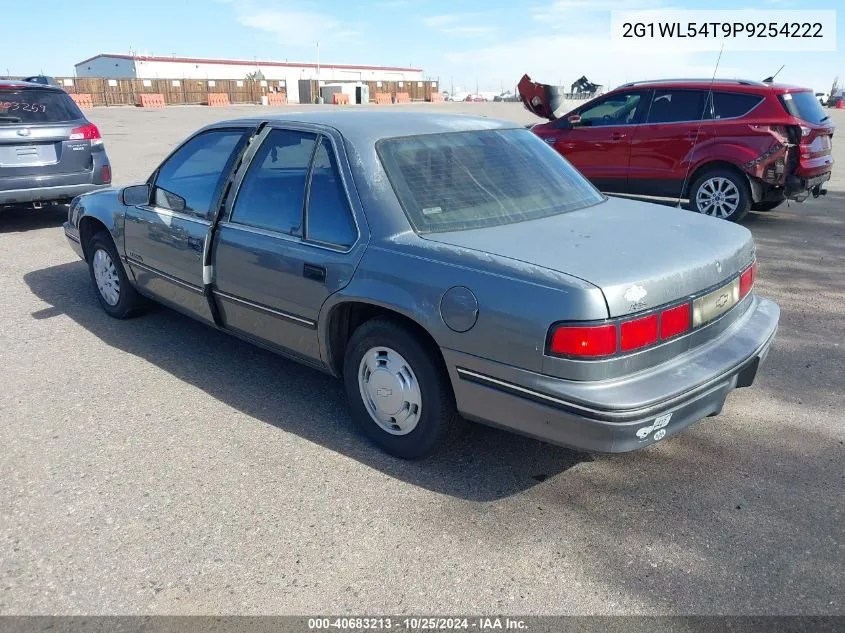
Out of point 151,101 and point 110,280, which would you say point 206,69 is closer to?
point 151,101

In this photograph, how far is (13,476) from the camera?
3.29 m

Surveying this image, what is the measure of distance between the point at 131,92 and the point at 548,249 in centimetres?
5790

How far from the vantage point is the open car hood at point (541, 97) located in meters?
11.5

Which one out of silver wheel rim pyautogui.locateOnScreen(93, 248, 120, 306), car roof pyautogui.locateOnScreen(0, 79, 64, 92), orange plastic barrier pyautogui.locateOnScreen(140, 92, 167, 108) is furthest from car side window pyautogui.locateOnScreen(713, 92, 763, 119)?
orange plastic barrier pyautogui.locateOnScreen(140, 92, 167, 108)

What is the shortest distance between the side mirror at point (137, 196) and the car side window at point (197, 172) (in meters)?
0.07

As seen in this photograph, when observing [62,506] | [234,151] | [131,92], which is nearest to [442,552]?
[62,506]

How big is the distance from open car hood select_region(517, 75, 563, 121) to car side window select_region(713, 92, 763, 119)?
3.31m

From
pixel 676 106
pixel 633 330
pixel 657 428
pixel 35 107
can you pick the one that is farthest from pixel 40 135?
pixel 657 428

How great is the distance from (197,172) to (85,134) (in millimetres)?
5031

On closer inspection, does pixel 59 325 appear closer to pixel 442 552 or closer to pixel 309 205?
pixel 309 205

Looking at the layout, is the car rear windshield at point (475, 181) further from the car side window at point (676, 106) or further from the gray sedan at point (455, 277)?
the car side window at point (676, 106)

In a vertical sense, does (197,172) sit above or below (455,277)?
above

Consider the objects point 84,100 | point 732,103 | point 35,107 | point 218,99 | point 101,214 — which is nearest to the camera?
point 101,214

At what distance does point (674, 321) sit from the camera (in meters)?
2.83
